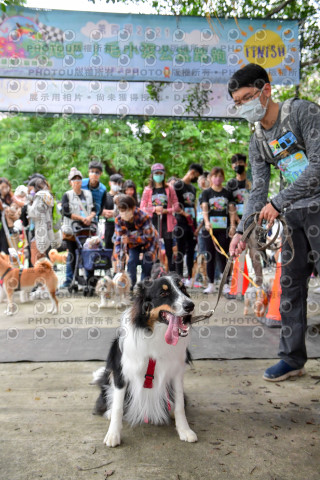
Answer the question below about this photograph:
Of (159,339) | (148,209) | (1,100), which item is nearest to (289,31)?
(148,209)

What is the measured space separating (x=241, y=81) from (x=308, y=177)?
84cm

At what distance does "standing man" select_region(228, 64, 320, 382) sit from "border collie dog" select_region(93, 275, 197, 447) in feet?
2.84

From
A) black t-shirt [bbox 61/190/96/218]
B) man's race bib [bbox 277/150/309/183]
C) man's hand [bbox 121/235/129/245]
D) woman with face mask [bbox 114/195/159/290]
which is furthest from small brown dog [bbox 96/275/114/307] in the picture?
man's race bib [bbox 277/150/309/183]

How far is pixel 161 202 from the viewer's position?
7.02 m

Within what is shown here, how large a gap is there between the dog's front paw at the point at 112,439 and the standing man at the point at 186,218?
5.09 meters

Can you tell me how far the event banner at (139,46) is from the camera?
19.2 ft

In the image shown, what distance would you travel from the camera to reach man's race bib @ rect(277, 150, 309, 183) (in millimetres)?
2715

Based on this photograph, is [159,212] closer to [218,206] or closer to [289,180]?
[218,206]

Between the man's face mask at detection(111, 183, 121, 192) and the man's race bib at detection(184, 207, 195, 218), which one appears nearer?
the man's race bib at detection(184, 207, 195, 218)

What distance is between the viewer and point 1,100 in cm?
620

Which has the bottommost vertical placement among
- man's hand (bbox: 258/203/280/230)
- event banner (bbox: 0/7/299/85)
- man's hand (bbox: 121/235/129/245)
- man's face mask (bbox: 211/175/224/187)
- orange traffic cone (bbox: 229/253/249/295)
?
orange traffic cone (bbox: 229/253/249/295)

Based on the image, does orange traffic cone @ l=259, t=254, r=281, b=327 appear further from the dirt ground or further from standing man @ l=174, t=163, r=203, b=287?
standing man @ l=174, t=163, r=203, b=287

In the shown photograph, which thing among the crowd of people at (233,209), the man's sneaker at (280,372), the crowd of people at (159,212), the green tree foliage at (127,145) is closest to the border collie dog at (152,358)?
the crowd of people at (233,209)

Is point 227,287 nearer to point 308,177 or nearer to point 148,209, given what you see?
point 148,209
